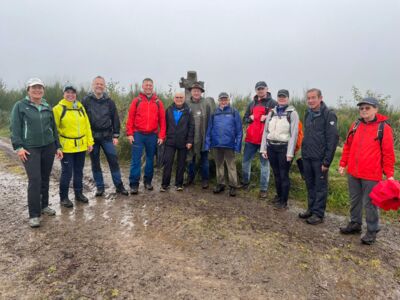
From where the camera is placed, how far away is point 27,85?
4316mm

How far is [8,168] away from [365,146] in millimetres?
7452

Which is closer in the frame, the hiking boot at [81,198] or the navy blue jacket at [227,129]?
the hiking boot at [81,198]

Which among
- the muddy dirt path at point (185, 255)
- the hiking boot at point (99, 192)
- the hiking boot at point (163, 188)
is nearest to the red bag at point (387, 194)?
the muddy dirt path at point (185, 255)

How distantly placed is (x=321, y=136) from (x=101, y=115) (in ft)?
11.4

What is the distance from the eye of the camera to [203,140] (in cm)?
617

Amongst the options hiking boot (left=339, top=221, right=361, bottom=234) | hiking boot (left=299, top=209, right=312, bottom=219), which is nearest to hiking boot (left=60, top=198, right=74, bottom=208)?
hiking boot (left=299, top=209, right=312, bottom=219)

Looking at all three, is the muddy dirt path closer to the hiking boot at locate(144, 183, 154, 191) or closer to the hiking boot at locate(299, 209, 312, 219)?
the hiking boot at locate(299, 209, 312, 219)

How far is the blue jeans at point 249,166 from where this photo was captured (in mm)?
5910

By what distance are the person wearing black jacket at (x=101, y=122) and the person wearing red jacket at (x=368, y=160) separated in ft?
12.3

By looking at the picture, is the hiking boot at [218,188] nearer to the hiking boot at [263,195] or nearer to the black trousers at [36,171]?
the hiking boot at [263,195]

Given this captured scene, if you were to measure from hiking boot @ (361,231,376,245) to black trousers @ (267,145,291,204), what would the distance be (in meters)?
1.46

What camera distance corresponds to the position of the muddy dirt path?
2992 mm

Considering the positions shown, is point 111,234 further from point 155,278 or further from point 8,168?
point 8,168

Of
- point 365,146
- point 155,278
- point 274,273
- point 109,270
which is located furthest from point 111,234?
point 365,146
